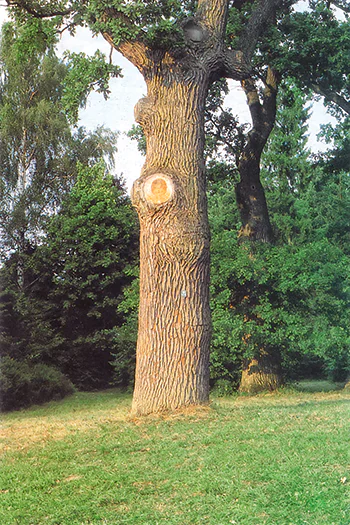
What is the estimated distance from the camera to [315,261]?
50.3 feet

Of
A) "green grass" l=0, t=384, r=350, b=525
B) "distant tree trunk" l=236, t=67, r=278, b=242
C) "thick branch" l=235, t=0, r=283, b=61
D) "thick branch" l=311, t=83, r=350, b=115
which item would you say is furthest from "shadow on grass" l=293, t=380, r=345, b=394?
"green grass" l=0, t=384, r=350, b=525

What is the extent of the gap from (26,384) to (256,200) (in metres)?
7.60

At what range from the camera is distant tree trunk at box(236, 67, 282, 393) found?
1584 centimetres

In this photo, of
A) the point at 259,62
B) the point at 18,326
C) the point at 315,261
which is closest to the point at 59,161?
the point at 18,326

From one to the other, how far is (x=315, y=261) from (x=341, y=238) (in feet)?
39.4

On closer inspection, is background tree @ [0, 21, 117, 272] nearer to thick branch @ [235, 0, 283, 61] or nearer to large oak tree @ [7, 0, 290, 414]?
thick branch @ [235, 0, 283, 61]

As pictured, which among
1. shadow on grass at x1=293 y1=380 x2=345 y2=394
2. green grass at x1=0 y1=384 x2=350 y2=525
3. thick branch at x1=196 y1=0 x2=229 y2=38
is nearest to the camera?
green grass at x1=0 y1=384 x2=350 y2=525

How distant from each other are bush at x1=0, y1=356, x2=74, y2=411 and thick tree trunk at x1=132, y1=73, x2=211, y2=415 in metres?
6.93

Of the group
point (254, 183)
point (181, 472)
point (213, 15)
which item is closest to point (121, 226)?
point (254, 183)

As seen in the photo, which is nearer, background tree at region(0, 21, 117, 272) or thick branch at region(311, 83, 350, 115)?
thick branch at region(311, 83, 350, 115)

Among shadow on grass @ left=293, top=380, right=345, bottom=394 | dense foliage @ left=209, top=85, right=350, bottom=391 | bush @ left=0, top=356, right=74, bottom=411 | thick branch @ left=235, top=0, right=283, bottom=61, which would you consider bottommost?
shadow on grass @ left=293, top=380, right=345, bottom=394

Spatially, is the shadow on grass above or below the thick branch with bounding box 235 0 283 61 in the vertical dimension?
below

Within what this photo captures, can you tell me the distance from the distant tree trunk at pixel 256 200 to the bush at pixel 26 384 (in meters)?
5.08

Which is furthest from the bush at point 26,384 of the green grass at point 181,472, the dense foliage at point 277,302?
the green grass at point 181,472
